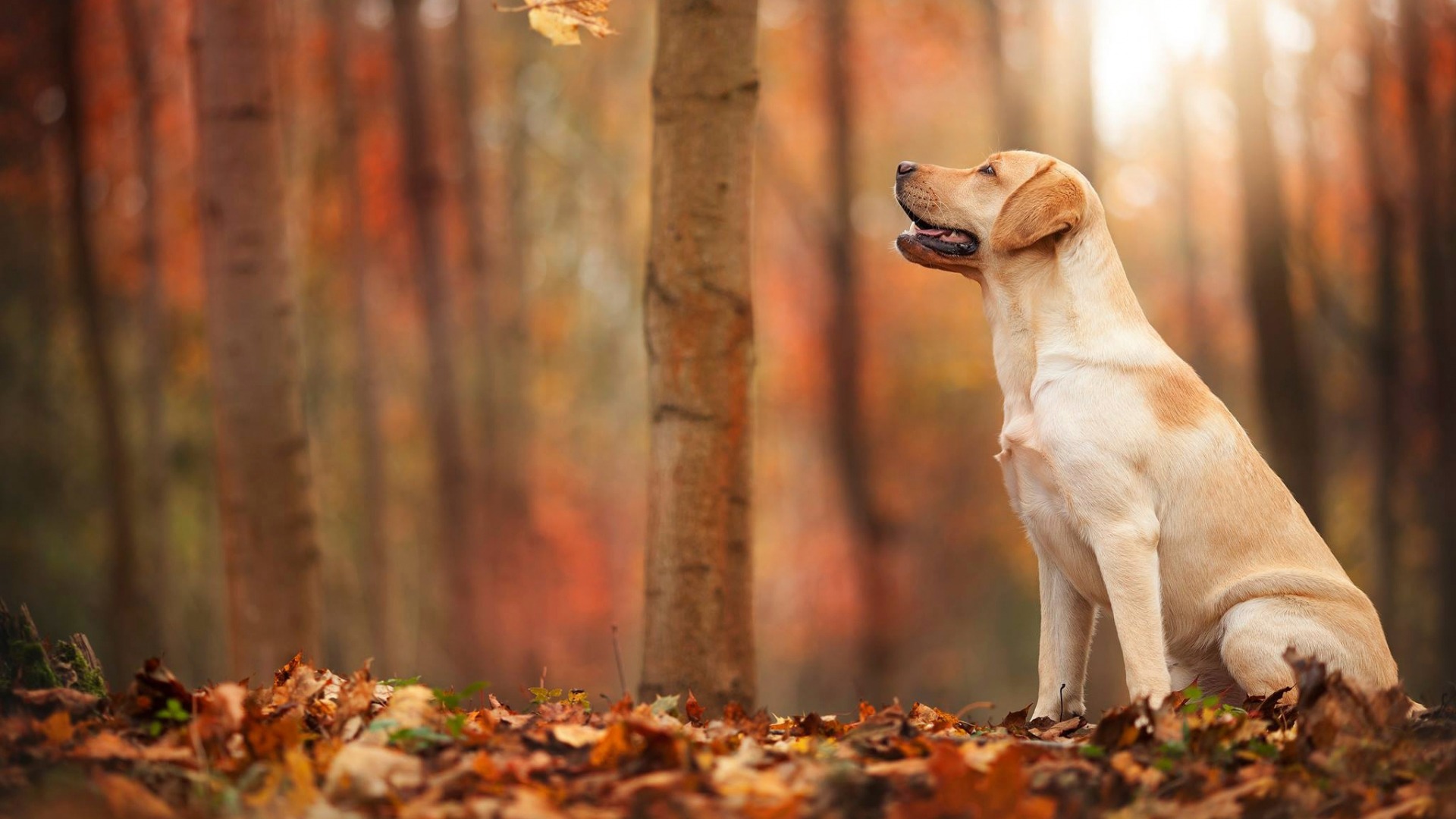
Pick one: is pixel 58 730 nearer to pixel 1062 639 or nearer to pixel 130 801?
pixel 130 801

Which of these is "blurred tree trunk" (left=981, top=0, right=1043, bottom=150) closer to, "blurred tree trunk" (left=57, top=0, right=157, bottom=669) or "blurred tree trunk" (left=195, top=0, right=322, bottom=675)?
"blurred tree trunk" (left=195, top=0, right=322, bottom=675)

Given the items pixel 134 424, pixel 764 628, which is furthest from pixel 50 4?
pixel 764 628

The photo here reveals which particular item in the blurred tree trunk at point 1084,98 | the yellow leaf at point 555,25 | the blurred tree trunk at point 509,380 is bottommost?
the blurred tree trunk at point 509,380

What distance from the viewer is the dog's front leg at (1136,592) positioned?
4.50 metres

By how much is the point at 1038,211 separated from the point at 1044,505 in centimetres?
119

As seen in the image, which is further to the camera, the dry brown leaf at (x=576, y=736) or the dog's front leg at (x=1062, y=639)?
the dog's front leg at (x=1062, y=639)

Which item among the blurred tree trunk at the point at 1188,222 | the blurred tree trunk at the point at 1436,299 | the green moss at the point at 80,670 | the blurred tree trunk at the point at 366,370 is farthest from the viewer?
the blurred tree trunk at the point at 366,370

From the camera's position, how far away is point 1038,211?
4.88m

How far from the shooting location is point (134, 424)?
876 inches

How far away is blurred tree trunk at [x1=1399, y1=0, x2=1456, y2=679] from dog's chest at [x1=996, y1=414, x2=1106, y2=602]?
446 inches

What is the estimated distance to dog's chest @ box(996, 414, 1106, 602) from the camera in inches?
189

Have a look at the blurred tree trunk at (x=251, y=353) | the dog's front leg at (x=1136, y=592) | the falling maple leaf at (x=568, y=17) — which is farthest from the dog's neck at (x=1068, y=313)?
the blurred tree trunk at (x=251, y=353)

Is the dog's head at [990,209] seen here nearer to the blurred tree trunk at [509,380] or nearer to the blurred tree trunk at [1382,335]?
the blurred tree trunk at [1382,335]

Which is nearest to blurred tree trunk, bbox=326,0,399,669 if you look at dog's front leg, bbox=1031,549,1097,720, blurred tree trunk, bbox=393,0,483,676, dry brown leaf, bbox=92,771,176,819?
blurred tree trunk, bbox=393,0,483,676
